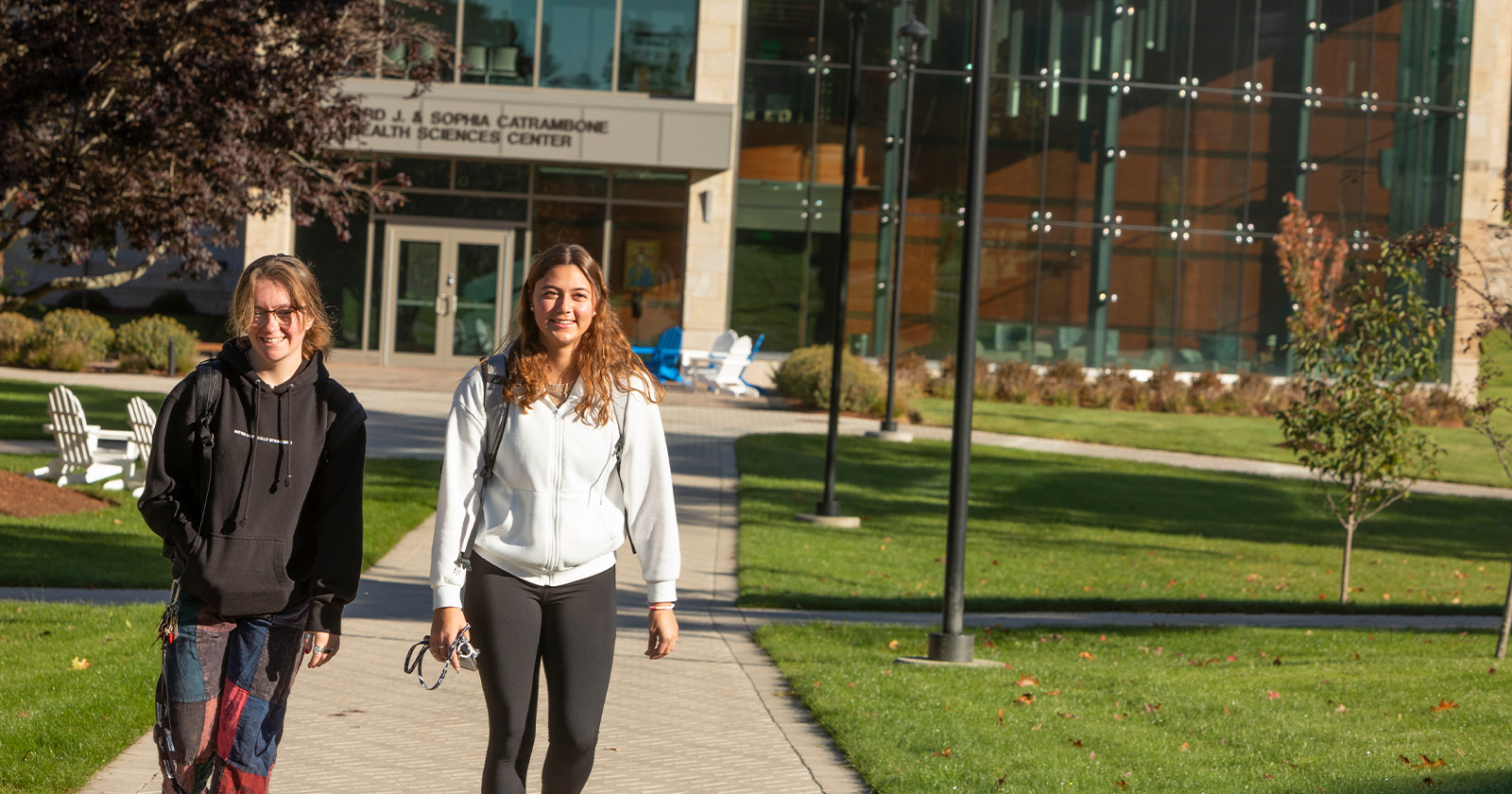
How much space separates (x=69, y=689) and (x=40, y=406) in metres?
14.0

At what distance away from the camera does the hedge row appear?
23984 mm

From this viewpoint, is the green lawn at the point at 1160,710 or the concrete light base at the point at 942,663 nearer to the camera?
the green lawn at the point at 1160,710

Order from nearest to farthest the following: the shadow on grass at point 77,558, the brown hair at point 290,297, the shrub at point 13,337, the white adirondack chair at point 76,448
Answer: the brown hair at point 290,297 < the shadow on grass at point 77,558 < the white adirondack chair at point 76,448 < the shrub at point 13,337

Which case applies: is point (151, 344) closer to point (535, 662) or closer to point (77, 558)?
point (77, 558)

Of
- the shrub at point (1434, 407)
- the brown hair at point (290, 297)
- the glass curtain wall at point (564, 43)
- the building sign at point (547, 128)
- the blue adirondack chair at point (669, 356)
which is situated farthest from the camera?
the glass curtain wall at point (564, 43)

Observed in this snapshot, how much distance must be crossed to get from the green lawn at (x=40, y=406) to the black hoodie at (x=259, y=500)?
42.9 ft

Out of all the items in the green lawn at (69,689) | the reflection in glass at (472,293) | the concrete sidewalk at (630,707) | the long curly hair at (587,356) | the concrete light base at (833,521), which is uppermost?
the reflection in glass at (472,293)

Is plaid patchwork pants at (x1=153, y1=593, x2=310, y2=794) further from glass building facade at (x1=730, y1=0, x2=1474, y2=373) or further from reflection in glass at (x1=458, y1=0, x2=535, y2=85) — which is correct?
reflection in glass at (x1=458, y1=0, x2=535, y2=85)

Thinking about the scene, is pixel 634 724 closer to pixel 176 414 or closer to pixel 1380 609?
pixel 176 414

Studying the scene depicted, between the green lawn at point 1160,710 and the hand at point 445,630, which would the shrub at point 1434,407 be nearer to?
the green lawn at point 1160,710

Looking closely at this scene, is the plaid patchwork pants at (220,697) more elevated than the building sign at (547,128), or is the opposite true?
the building sign at (547,128)

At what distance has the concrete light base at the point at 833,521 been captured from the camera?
1328cm

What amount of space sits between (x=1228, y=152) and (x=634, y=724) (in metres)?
27.7

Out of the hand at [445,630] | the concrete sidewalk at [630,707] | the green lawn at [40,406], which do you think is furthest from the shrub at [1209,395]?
the hand at [445,630]
